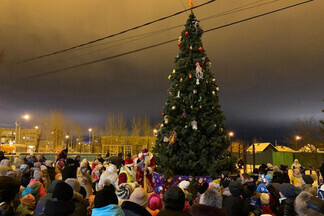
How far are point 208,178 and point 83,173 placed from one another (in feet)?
12.6

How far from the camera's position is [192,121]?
873 cm

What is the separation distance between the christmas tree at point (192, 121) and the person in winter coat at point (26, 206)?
4.86 metres

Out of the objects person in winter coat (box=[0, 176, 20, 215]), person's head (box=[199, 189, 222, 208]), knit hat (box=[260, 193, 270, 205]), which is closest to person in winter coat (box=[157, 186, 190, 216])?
person's head (box=[199, 189, 222, 208])

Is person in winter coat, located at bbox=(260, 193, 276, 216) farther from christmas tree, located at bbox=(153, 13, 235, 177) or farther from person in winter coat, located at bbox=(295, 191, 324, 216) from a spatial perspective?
christmas tree, located at bbox=(153, 13, 235, 177)

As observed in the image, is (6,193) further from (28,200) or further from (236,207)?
(236,207)

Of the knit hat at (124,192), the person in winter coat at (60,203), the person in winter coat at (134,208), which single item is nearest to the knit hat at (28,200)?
the person in winter coat at (60,203)

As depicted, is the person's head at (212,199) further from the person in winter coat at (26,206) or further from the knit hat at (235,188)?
the person in winter coat at (26,206)

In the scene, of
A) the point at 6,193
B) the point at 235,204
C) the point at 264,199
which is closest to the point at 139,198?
the point at 235,204

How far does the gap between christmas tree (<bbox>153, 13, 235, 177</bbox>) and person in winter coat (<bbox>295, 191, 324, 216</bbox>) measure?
534cm

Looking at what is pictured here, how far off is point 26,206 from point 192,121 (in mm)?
5744

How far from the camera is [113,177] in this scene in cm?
616

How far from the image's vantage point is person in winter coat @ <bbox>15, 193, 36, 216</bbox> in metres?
3.85

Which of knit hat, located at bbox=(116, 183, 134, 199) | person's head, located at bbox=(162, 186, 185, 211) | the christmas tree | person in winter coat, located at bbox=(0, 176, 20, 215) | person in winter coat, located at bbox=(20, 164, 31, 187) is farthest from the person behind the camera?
the christmas tree

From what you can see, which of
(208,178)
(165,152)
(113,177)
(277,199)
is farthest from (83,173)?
(277,199)
